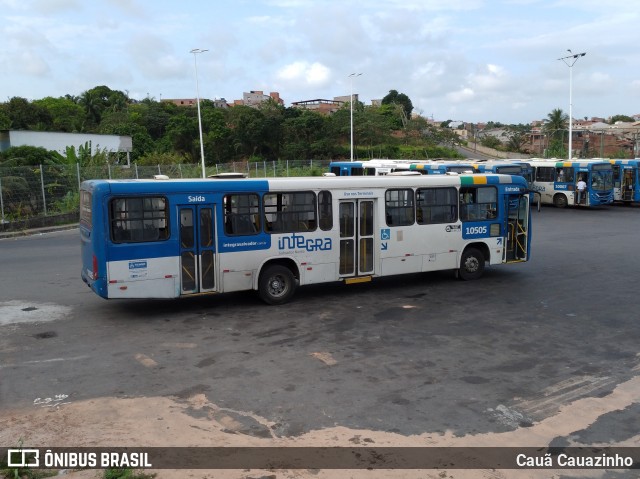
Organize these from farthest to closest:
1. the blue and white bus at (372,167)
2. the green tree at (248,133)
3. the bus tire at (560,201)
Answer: the green tree at (248,133), the bus tire at (560,201), the blue and white bus at (372,167)

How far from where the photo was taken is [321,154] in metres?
64.4

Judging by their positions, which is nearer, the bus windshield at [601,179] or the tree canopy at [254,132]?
the bus windshield at [601,179]

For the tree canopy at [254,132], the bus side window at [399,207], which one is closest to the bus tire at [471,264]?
the bus side window at [399,207]

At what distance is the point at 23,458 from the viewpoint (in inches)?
234

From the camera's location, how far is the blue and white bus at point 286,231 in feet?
36.6

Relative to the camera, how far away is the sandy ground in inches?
→ 232

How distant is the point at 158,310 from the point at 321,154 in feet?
175

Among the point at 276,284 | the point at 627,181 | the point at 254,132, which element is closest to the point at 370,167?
the point at 627,181

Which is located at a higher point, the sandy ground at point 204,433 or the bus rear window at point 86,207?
the bus rear window at point 86,207

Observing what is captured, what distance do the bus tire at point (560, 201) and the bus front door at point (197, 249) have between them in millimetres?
27283

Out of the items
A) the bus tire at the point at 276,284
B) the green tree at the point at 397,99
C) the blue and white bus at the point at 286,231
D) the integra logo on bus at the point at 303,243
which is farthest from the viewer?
the green tree at the point at 397,99

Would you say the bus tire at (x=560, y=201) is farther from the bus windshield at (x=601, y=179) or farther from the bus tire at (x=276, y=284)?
the bus tire at (x=276, y=284)

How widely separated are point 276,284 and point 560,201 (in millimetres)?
26290

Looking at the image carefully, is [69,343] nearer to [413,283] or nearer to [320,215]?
[320,215]
